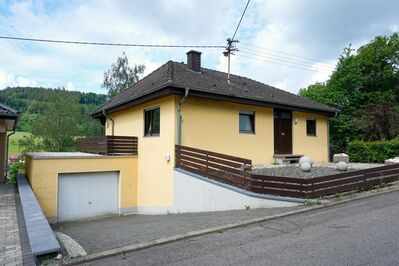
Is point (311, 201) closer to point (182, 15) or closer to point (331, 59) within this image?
point (182, 15)

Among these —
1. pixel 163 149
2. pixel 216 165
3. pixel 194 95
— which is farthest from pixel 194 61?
pixel 216 165

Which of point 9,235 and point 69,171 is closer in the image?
point 9,235

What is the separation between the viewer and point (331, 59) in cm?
2694

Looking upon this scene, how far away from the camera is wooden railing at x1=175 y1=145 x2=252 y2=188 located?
301 inches

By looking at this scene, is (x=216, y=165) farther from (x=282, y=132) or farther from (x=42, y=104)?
(x=42, y=104)

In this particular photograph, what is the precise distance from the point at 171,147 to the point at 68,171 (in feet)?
13.6

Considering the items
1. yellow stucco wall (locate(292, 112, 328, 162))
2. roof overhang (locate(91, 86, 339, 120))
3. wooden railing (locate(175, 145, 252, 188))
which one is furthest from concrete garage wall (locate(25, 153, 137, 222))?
yellow stucco wall (locate(292, 112, 328, 162))

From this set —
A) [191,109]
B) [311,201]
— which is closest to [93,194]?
[191,109]

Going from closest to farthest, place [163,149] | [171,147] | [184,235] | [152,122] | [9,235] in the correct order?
[9,235] < [184,235] < [171,147] < [163,149] < [152,122]

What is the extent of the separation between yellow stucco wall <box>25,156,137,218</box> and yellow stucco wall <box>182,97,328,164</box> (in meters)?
3.34

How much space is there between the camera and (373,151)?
600 inches

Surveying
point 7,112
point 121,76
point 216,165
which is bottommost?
point 216,165

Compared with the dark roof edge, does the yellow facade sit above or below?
below

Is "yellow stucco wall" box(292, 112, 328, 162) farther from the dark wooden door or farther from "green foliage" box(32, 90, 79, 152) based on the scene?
"green foliage" box(32, 90, 79, 152)
